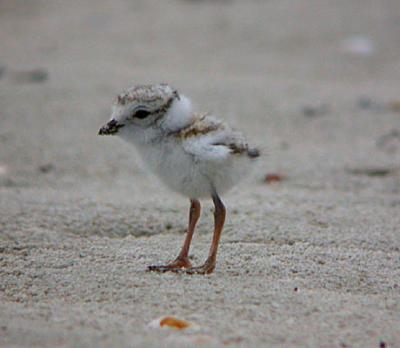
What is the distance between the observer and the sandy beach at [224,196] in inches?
111

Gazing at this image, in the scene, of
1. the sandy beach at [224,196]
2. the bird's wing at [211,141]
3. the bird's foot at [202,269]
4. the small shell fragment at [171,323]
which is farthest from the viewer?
the bird's foot at [202,269]

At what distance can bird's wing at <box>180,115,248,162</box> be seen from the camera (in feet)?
10.3

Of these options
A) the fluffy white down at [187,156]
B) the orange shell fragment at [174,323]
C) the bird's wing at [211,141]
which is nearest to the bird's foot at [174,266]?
the fluffy white down at [187,156]

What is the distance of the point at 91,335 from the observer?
8.33 feet

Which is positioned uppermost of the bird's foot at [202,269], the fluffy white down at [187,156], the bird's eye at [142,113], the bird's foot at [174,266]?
the bird's eye at [142,113]

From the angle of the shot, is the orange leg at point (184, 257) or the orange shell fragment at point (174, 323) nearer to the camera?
the orange shell fragment at point (174, 323)

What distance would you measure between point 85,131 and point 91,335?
12.3 ft

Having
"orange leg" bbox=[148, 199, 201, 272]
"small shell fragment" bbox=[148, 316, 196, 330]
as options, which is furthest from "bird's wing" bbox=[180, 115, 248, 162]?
"small shell fragment" bbox=[148, 316, 196, 330]

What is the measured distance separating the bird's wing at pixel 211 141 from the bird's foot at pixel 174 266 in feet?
1.59

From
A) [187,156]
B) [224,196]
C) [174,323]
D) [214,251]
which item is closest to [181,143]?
[187,156]

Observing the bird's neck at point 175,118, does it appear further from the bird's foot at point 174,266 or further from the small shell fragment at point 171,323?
the small shell fragment at point 171,323

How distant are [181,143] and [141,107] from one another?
0.22 meters

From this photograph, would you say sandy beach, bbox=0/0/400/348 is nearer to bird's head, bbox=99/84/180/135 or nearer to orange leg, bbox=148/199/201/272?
orange leg, bbox=148/199/201/272

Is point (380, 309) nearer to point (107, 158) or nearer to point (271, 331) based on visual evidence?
point (271, 331)
